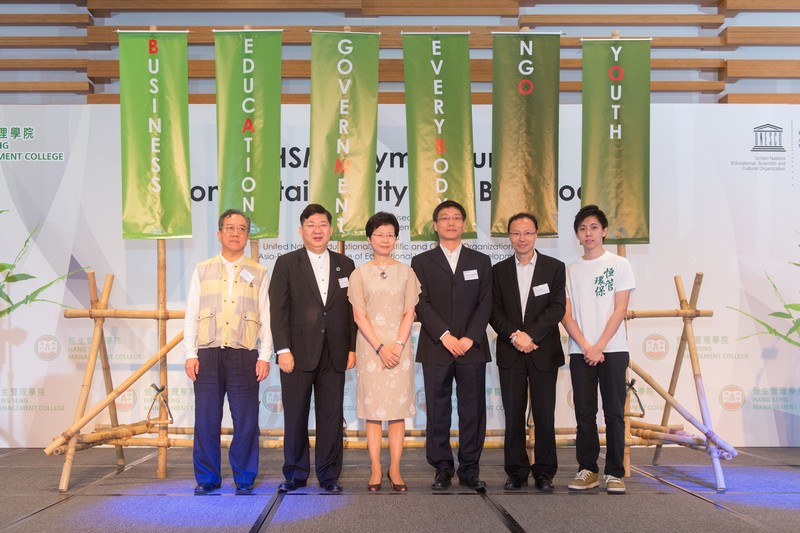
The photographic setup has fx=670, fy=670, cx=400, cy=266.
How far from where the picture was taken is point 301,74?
19.0ft

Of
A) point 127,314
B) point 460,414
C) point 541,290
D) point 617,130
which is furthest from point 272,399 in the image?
point 617,130

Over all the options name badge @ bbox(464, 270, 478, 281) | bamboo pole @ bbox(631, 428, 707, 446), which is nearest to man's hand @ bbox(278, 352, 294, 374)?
name badge @ bbox(464, 270, 478, 281)

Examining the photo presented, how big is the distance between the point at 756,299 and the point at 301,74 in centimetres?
421

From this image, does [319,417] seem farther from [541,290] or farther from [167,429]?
[541,290]

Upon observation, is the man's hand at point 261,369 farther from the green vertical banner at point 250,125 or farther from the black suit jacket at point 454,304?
the green vertical banner at point 250,125

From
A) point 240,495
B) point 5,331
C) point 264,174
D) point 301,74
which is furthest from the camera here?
point 301,74

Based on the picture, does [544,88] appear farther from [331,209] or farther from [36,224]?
[36,224]

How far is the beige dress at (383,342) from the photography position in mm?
3646

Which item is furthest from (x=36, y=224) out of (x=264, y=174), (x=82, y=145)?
(x=264, y=174)

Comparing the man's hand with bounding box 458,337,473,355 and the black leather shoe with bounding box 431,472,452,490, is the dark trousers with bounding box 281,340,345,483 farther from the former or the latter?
the man's hand with bounding box 458,337,473,355

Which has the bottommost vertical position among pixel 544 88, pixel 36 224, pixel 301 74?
pixel 36 224

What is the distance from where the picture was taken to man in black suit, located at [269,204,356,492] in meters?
3.74

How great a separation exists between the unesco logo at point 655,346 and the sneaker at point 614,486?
1892 mm

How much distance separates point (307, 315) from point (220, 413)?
2.48ft
